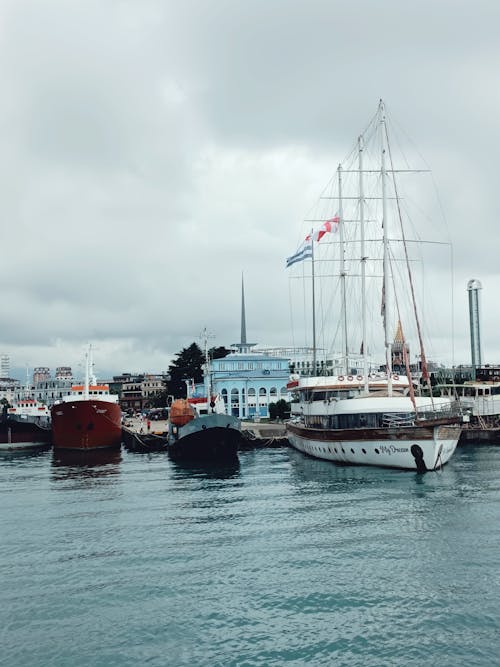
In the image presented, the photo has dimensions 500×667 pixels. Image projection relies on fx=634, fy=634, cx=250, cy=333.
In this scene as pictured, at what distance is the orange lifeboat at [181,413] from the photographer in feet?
207

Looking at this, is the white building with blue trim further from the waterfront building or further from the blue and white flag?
the blue and white flag

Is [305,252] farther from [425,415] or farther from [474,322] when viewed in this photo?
[474,322]

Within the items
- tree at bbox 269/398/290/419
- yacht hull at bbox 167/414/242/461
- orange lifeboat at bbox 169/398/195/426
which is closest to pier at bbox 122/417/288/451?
orange lifeboat at bbox 169/398/195/426

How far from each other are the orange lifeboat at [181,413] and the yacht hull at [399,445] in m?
19.6

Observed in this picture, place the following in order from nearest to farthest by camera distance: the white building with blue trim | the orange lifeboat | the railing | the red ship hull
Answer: the railing
the orange lifeboat
the red ship hull
the white building with blue trim

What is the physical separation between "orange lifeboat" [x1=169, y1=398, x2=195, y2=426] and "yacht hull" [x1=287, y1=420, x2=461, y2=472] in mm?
19650

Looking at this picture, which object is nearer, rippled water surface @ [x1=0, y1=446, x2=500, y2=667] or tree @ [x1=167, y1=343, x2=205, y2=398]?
rippled water surface @ [x1=0, y1=446, x2=500, y2=667]

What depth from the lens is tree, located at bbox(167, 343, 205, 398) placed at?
131 metres

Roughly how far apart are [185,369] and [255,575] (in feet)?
366

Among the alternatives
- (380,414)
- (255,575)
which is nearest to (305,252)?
(380,414)

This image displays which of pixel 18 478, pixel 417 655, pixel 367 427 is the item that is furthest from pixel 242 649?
pixel 18 478

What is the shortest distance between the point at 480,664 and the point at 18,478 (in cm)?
3913

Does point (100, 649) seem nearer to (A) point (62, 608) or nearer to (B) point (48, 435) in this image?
(A) point (62, 608)

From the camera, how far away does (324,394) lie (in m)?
54.2
